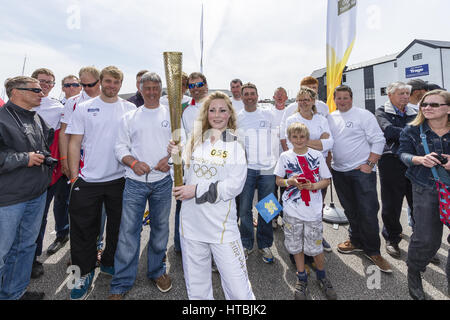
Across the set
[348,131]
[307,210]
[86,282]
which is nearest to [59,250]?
[86,282]

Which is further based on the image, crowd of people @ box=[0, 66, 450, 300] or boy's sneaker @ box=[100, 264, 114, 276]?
boy's sneaker @ box=[100, 264, 114, 276]

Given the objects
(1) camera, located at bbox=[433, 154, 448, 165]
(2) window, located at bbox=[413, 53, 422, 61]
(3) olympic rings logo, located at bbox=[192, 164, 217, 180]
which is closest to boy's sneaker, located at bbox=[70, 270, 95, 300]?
(3) olympic rings logo, located at bbox=[192, 164, 217, 180]

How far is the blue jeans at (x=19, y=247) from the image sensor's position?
7.20ft

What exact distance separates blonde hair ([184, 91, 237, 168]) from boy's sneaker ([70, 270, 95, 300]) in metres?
1.94

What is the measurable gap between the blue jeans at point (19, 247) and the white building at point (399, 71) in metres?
32.4

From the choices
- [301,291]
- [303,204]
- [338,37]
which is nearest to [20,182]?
[303,204]

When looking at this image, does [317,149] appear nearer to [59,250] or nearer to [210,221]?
[210,221]

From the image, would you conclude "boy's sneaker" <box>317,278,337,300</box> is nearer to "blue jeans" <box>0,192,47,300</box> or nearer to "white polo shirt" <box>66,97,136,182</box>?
"white polo shirt" <box>66,97,136,182</box>

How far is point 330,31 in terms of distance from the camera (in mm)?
5395

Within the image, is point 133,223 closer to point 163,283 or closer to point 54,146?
point 163,283

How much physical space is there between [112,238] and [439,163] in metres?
3.64

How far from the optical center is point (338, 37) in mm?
5223

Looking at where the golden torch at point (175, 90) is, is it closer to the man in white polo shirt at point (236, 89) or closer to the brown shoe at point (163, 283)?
the brown shoe at point (163, 283)

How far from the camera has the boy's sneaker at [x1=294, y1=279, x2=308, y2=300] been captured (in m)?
2.41
